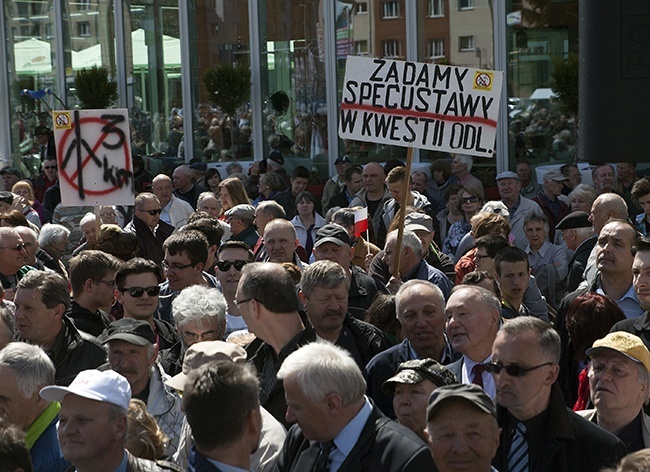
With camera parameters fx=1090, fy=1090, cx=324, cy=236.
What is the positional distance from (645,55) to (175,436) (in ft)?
11.2

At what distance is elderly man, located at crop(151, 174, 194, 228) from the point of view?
39.2 feet

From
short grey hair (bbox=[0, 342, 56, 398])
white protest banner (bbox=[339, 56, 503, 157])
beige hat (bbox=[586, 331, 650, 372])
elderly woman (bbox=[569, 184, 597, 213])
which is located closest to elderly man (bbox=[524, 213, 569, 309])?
elderly woman (bbox=[569, 184, 597, 213])

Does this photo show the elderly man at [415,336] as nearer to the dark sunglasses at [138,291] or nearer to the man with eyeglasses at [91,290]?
the dark sunglasses at [138,291]

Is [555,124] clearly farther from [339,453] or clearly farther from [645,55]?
[645,55]

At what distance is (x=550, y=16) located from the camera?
14641 mm

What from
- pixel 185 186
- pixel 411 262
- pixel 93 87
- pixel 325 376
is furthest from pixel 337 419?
pixel 93 87

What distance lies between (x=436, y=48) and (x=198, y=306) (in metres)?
11.2

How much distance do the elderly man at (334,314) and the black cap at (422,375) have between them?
1043 millimetres

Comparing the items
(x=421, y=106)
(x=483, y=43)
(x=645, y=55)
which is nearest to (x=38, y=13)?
(x=483, y=43)

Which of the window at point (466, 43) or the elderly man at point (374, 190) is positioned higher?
the window at point (466, 43)

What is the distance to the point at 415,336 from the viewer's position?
5188 millimetres

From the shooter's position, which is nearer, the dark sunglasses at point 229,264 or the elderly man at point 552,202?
the dark sunglasses at point 229,264

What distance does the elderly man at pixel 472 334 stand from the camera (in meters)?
4.83

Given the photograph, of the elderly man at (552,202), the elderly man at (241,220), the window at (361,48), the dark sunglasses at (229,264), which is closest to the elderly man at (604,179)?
the elderly man at (552,202)
